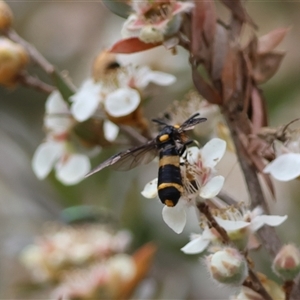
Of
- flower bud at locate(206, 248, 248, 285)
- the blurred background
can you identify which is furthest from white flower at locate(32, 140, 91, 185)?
flower bud at locate(206, 248, 248, 285)

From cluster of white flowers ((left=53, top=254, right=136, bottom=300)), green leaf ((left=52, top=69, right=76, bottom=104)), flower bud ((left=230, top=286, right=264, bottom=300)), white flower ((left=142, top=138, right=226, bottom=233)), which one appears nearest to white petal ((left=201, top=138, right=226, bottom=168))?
white flower ((left=142, top=138, right=226, bottom=233))

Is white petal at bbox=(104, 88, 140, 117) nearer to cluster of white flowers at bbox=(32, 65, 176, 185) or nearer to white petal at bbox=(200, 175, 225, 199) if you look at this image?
cluster of white flowers at bbox=(32, 65, 176, 185)

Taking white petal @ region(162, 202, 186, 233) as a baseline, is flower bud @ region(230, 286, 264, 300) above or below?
below

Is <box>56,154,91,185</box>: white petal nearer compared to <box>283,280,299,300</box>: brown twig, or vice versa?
<box>283,280,299,300</box>: brown twig

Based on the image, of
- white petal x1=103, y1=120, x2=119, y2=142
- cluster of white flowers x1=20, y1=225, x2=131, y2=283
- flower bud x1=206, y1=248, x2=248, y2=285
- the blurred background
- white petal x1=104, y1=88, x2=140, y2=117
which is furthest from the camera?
the blurred background

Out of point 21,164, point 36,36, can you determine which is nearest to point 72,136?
point 21,164

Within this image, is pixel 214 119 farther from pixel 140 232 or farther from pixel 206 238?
pixel 140 232

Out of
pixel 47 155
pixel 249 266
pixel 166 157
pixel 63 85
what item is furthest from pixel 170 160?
pixel 47 155

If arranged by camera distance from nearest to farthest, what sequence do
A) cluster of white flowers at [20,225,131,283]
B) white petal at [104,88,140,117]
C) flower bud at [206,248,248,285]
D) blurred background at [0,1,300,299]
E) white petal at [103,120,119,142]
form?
1. flower bud at [206,248,248,285]
2. white petal at [104,88,140,117]
3. white petal at [103,120,119,142]
4. cluster of white flowers at [20,225,131,283]
5. blurred background at [0,1,300,299]

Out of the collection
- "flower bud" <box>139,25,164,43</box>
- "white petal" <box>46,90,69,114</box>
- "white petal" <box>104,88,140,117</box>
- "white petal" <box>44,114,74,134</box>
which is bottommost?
"white petal" <box>44,114,74,134</box>
